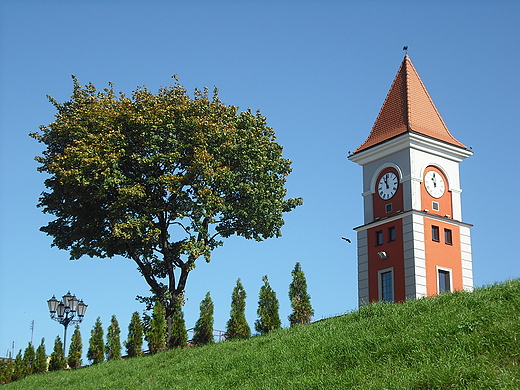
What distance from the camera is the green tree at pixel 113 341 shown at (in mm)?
27188

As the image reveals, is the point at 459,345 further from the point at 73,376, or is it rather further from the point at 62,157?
the point at 62,157

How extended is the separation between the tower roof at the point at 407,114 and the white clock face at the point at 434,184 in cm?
165

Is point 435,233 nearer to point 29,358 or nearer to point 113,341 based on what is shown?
point 113,341

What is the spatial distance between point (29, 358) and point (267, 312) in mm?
11962

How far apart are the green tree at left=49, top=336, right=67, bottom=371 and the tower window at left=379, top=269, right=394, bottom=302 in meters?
13.2

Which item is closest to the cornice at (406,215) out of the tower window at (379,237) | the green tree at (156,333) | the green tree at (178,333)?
the tower window at (379,237)

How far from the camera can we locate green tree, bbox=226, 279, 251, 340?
23812 millimetres

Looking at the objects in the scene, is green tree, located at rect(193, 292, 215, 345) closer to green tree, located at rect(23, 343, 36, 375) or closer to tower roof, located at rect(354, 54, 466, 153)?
green tree, located at rect(23, 343, 36, 375)

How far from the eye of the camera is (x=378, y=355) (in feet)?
47.2

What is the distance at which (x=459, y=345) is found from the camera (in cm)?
1314

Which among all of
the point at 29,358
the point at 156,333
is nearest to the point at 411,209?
the point at 156,333

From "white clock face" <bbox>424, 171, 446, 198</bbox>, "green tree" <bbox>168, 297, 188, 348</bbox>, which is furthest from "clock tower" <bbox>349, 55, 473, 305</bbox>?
"green tree" <bbox>168, 297, 188, 348</bbox>

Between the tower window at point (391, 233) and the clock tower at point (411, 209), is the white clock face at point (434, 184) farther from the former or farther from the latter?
the tower window at point (391, 233)

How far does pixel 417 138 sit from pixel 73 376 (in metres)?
16.2
